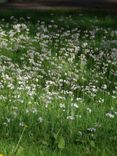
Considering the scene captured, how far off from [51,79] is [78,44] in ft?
11.1

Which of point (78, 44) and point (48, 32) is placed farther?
point (48, 32)

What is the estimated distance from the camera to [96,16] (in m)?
20.2

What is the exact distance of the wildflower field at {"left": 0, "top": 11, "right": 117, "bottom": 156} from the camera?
704 centimetres

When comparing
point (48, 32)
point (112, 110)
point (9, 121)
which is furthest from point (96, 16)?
point (9, 121)

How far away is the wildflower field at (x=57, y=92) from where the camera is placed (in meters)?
7.04

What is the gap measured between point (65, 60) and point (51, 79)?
5.32ft

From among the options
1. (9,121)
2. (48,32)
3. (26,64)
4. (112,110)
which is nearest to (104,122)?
(112,110)

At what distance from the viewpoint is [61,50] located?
506 inches

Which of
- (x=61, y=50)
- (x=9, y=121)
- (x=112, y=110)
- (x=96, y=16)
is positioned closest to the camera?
(x=9, y=121)

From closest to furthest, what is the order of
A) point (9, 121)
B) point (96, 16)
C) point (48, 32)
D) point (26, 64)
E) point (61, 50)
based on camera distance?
point (9, 121), point (26, 64), point (61, 50), point (48, 32), point (96, 16)

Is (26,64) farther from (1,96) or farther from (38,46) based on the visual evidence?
(1,96)

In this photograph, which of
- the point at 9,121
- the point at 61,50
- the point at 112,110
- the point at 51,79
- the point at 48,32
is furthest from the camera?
the point at 48,32

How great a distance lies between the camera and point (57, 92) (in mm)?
9219

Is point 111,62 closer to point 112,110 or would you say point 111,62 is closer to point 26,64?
point 26,64
